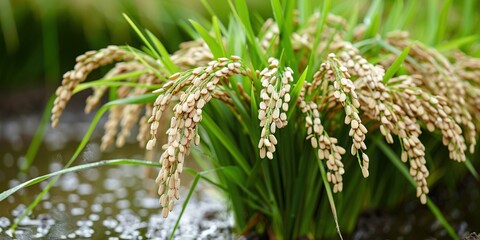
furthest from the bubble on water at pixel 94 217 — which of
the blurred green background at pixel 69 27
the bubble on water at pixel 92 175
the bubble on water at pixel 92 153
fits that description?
the blurred green background at pixel 69 27

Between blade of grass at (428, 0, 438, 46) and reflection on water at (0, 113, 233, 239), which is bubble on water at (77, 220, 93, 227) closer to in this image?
reflection on water at (0, 113, 233, 239)

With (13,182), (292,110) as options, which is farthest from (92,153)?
(292,110)

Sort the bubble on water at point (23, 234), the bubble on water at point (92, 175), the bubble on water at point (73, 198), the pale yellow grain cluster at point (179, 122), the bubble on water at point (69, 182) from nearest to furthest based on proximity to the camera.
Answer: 1. the pale yellow grain cluster at point (179, 122)
2. the bubble on water at point (23, 234)
3. the bubble on water at point (73, 198)
4. the bubble on water at point (69, 182)
5. the bubble on water at point (92, 175)

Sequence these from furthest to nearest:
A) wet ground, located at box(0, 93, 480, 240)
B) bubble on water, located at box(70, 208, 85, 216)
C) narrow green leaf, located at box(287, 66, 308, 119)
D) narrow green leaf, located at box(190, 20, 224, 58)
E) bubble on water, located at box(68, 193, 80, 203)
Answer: bubble on water, located at box(68, 193, 80, 203)
bubble on water, located at box(70, 208, 85, 216)
wet ground, located at box(0, 93, 480, 240)
narrow green leaf, located at box(190, 20, 224, 58)
narrow green leaf, located at box(287, 66, 308, 119)

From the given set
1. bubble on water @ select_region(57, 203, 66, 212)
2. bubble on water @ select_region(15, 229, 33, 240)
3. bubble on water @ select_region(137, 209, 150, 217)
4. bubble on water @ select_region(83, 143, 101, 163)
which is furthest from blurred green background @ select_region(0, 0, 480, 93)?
bubble on water @ select_region(15, 229, 33, 240)

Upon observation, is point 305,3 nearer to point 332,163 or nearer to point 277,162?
point 277,162

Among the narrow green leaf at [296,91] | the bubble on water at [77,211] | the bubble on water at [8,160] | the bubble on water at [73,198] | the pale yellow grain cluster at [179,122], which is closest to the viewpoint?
the pale yellow grain cluster at [179,122]

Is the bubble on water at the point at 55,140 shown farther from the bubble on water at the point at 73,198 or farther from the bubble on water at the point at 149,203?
the bubble on water at the point at 149,203
